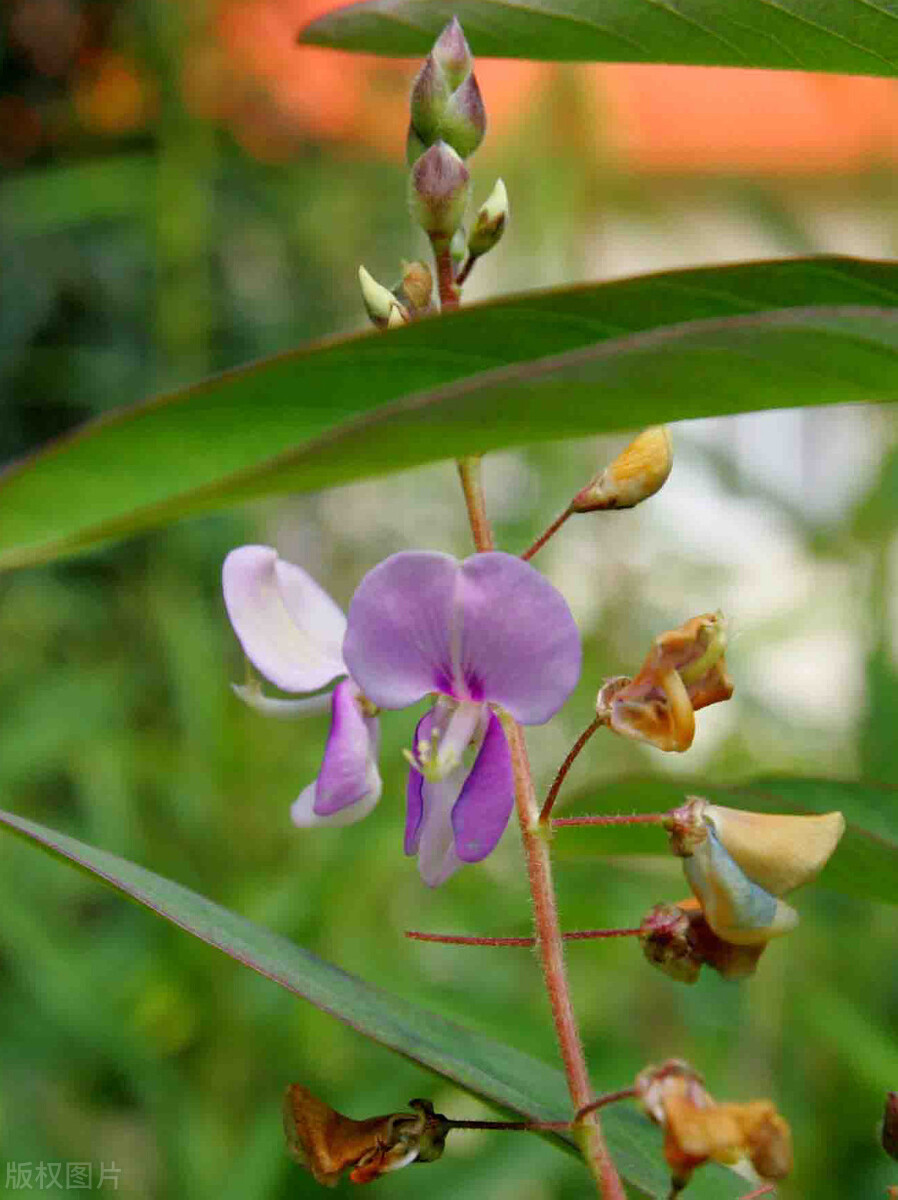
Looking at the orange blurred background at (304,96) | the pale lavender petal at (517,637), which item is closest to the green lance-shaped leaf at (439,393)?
the pale lavender petal at (517,637)

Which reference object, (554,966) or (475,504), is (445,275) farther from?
(554,966)

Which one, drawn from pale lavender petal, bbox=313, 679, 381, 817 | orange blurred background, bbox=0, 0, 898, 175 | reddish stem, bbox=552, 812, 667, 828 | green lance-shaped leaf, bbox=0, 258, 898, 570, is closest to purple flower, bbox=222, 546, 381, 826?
pale lavender petal, bbox=313, 679, 381, 817

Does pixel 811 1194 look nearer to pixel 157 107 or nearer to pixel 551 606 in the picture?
pixel 551 606

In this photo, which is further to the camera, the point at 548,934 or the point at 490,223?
the point at 490,223

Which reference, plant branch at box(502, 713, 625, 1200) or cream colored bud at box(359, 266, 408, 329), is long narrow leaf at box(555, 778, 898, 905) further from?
cream colored bud at box(359, 266, 408, 329)

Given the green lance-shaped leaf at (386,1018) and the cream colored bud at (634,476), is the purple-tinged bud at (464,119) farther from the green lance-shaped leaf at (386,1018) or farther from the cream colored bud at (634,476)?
the green lance-shaped leaf at (386,1018)

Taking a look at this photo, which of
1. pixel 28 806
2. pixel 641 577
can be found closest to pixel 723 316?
pixel 641 577

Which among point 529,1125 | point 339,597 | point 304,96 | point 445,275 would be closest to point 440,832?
point 529,1125
